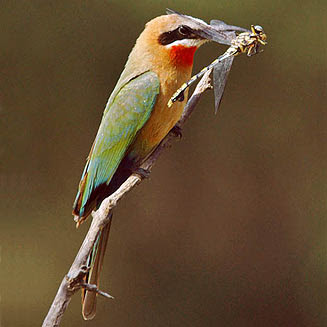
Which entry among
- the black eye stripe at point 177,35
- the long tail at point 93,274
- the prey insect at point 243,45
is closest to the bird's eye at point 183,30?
the black eye stripe at point 177,35

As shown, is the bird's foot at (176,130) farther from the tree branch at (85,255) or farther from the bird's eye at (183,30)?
the bird's eye at (183,30)

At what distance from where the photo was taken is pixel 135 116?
147 centimetres

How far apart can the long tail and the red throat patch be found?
1.45 ft

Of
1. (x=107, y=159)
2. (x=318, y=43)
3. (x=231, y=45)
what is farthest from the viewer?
(x=318, y=43)

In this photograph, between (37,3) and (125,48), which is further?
(125,48)

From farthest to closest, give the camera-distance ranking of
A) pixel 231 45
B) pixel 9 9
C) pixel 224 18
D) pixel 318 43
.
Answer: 1. pixel 318 43
2. pixel 224 18
3. pixel 9 9
4. pixel 231 45

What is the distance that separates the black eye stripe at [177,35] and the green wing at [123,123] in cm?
10

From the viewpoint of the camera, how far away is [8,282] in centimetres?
156

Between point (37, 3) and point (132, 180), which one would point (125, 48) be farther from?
point (132, 180)

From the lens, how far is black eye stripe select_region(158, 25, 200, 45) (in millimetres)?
1348

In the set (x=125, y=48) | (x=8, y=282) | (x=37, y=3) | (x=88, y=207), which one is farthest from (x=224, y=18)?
(x=8, y=282)

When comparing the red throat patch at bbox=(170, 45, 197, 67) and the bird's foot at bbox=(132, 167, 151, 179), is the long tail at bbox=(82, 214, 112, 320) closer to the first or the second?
the bird's foot at bbox=(132, 167, 151, 179)

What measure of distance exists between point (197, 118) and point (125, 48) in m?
0.39

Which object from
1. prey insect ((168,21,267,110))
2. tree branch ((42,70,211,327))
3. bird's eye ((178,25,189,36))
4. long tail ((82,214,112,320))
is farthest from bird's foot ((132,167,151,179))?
bird's eye ((178,25,189,36))
